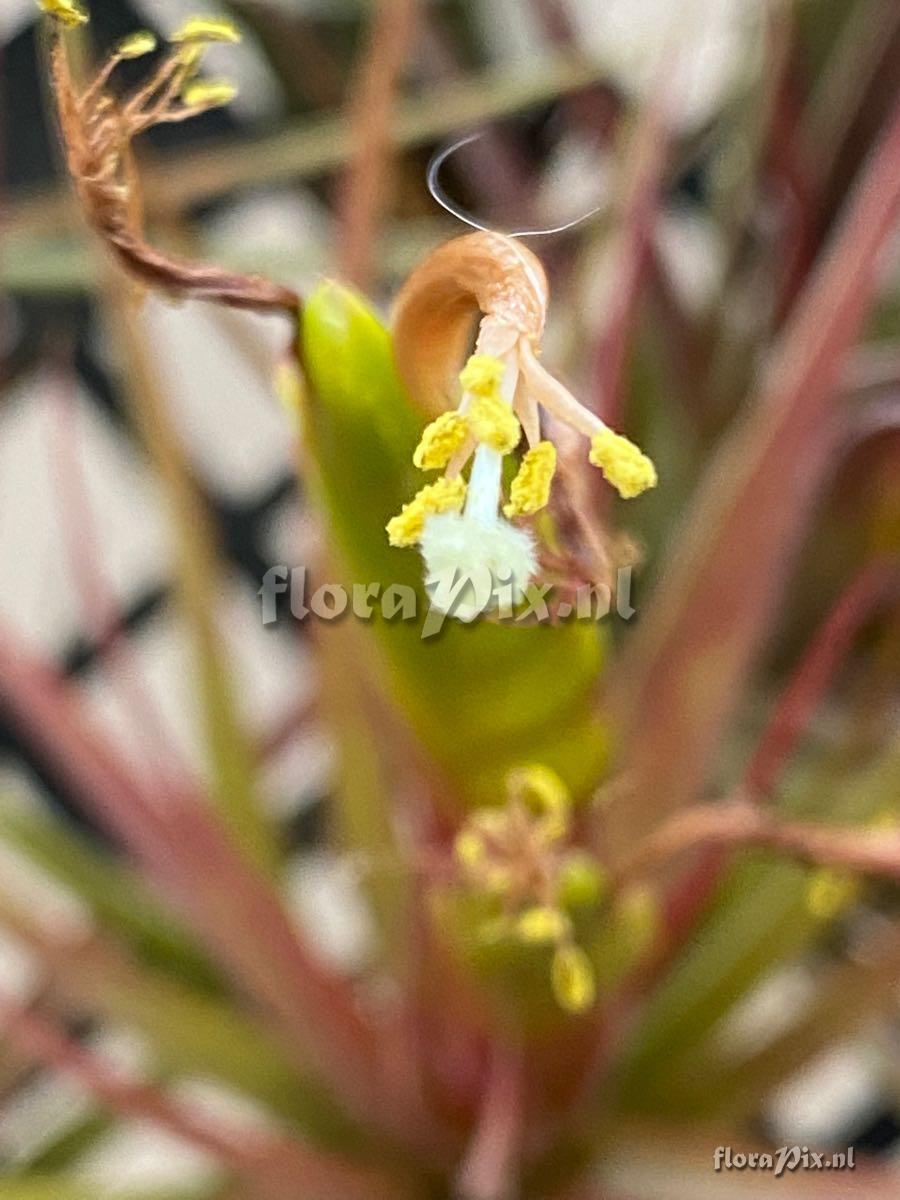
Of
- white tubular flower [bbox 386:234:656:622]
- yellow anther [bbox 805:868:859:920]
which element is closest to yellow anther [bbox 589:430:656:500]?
white tubular flower [bbox 386:234:656:622]

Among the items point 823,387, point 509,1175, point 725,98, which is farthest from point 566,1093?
point 725,98

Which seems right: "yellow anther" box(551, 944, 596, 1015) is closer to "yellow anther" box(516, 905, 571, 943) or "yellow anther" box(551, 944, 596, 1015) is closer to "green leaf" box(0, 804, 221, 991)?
"yellow anther" box(516, 905, 571, 943)

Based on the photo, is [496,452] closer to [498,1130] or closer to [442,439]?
[442,439]

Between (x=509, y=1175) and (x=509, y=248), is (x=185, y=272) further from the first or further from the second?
(x=509, y=1175)

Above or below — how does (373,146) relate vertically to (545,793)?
above
